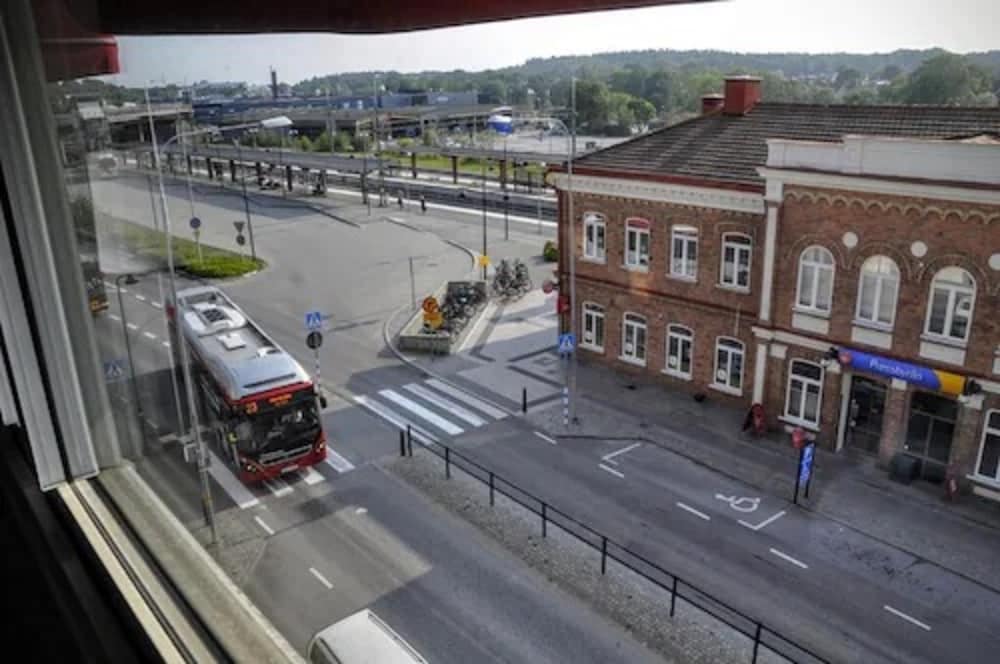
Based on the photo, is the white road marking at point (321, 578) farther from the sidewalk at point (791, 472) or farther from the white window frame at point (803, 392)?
the white window frame at point (803, 392)

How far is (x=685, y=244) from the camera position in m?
12.3

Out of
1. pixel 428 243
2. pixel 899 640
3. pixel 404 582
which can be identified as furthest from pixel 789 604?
pixel 428 243

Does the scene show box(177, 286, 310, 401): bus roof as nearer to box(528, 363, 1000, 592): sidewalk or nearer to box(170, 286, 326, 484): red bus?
box(170, 286, 326, 484): red bus

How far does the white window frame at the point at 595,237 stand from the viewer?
13.5 metres

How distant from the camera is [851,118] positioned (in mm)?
10344

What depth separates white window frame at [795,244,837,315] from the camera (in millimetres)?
10266

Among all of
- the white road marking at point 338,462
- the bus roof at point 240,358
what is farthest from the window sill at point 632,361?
the bus roof at point 240,358

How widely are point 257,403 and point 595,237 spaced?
7100mm

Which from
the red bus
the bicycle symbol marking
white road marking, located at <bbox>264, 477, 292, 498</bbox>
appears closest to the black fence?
the red bus

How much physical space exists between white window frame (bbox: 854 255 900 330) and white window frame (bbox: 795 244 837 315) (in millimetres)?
392

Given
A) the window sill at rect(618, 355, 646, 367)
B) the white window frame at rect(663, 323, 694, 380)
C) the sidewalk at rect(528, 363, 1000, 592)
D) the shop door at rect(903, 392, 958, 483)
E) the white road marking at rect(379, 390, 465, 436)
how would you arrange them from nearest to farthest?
1. the sidewalk at rect(528, 363, 1000, 592)
2. the shop door at rect(903, 392, 958, 483)
3. the white road marking at rect(379, 390, 465, 436)
4. the white window frame at rect(663, 323, 694, 380)
5. the window sill at rect(618, 355, 646, 367)

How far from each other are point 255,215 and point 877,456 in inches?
935

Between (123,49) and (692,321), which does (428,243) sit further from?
(123,49)

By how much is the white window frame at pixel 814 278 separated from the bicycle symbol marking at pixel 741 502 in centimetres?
294
